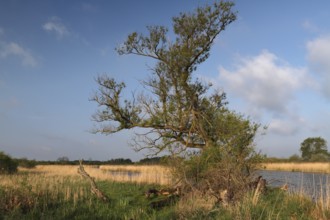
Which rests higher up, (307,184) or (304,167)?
(307,184)

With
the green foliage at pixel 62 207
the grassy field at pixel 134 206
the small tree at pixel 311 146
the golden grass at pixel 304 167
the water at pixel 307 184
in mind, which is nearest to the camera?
the grassy field at pixel 134 206

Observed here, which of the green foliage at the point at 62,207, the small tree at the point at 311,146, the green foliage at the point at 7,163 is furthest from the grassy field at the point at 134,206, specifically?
the small tree at the point at 311,146

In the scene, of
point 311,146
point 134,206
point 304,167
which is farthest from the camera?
point 311,146

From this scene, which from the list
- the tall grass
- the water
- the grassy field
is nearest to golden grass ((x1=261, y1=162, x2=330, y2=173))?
the water

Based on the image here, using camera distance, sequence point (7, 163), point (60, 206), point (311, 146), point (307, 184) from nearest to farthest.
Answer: point (60, 206) → point (307, 184) → point (7, 163) → point (311, 146)

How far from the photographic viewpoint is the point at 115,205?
11.7 meters

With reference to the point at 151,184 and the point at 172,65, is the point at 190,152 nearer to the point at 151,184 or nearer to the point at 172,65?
the point at 151,184

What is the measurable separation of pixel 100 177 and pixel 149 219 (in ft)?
46.1

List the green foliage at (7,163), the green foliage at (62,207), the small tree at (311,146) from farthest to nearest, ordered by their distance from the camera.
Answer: the small tree at (311,146) < the green foliage at (7,163) < the green foliage at (62,207)

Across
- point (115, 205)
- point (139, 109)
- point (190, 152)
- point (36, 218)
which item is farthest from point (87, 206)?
point (139, 109)

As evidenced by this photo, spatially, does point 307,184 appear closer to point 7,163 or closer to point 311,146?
point 7,163

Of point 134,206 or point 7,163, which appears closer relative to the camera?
point 134,206

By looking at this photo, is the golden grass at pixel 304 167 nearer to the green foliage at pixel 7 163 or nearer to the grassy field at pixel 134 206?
the green foliage at pixel 7 163

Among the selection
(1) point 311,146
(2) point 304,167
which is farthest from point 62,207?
(1) point 311,146
